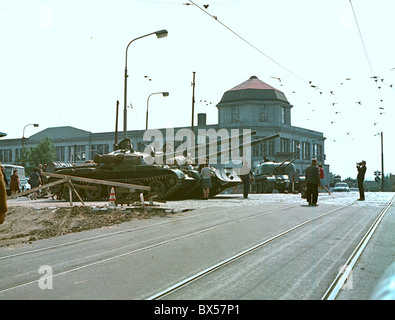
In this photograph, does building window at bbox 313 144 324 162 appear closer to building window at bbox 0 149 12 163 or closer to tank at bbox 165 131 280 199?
building window at bbox 0 149 12 163

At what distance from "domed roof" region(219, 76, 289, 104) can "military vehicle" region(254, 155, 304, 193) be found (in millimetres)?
38184

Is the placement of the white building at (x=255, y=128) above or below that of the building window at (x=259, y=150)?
above

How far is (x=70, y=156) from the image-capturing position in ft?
281

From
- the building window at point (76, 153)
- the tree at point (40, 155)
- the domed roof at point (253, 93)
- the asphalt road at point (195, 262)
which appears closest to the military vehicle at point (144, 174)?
the asphalt road at point (195, 262)

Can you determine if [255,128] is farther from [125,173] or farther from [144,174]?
[144,174]

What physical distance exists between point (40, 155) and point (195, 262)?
226ft

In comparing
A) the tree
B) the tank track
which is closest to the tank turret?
the tank track

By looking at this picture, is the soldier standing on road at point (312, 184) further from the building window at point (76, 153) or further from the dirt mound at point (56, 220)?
the building window at point (76, 153)

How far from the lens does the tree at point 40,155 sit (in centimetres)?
7081

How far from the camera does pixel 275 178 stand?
37.1m

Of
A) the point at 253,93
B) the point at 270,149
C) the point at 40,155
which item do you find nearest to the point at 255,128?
the point at 270,149

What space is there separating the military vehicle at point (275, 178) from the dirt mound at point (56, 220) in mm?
23156
